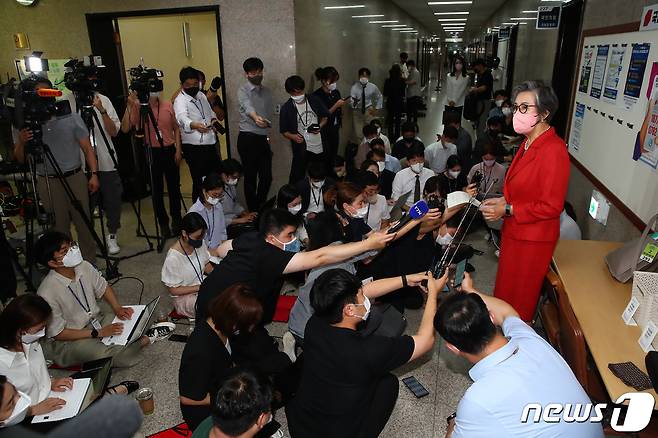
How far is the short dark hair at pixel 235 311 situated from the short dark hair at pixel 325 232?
839 millimetres

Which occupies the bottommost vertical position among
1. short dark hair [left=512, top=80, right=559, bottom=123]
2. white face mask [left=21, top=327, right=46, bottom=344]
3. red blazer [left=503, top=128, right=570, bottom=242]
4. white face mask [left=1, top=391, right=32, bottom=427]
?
white face mask [left=21, top=327, right=46, bottom=344]

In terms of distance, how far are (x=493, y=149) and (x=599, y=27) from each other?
4.45 feet

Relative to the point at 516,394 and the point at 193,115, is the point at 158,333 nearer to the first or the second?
the point at 193,115

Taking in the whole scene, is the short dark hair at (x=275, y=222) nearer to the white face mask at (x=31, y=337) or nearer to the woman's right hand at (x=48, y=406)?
the white face mask at (x=31, y=337)

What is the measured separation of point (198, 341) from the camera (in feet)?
7.06

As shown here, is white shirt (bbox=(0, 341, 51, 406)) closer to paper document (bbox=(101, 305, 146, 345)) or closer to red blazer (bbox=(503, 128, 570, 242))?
paper document (bbox=(101, 305, 146, 345))

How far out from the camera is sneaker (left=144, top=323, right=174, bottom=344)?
10.9 ft

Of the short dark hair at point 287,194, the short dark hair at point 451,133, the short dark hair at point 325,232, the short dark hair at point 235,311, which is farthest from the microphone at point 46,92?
the short dark hair at point 451,133

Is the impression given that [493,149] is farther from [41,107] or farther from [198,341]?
[41,107]

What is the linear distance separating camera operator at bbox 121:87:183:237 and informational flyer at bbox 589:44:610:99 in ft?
13.2

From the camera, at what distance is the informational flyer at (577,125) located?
4.27 m

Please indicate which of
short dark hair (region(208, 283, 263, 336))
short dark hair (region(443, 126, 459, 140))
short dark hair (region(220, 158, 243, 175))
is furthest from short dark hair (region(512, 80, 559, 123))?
short dark hair (region(443, 126, 459, 140))

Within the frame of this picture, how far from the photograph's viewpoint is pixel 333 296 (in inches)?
77.0

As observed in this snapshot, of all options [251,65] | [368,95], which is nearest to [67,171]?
[251,65]
